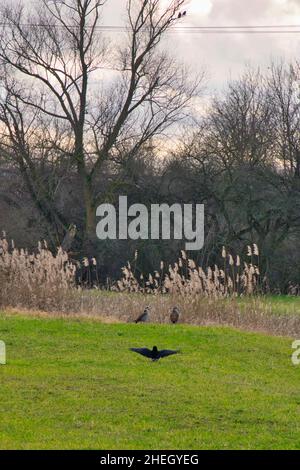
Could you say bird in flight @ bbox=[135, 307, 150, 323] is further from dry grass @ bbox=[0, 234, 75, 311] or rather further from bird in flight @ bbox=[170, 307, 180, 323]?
dry grass @ bbox=[0, 234, 75, 311]

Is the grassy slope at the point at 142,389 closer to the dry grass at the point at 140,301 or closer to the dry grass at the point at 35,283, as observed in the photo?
the dry grass at the point at 140,301

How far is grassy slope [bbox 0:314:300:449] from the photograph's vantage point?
347 inches

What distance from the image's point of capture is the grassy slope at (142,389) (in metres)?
8.82

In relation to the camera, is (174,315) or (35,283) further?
(35,283)

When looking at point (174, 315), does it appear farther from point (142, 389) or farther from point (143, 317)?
point (142, 389)

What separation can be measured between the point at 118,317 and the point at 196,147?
16387 mm

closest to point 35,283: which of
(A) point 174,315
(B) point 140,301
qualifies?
(B) point 140,301

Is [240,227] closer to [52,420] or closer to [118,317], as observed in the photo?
[118,317]

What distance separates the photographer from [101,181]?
34.0 m

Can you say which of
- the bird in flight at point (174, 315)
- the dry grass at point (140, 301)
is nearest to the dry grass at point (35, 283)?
the dry grass at point (140, 301)

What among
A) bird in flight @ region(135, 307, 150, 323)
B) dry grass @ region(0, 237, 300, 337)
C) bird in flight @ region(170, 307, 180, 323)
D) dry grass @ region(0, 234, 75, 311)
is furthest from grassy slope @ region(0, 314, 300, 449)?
dry grass @ region(0, 234, 75, 311)

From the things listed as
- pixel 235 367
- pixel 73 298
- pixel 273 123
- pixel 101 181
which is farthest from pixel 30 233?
pixel 235 367

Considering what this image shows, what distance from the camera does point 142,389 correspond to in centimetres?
1101

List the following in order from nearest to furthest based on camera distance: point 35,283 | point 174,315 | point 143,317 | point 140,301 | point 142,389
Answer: point 142,389 → point 143,317 → point 174,315 → point 35,283 → point 140,301
